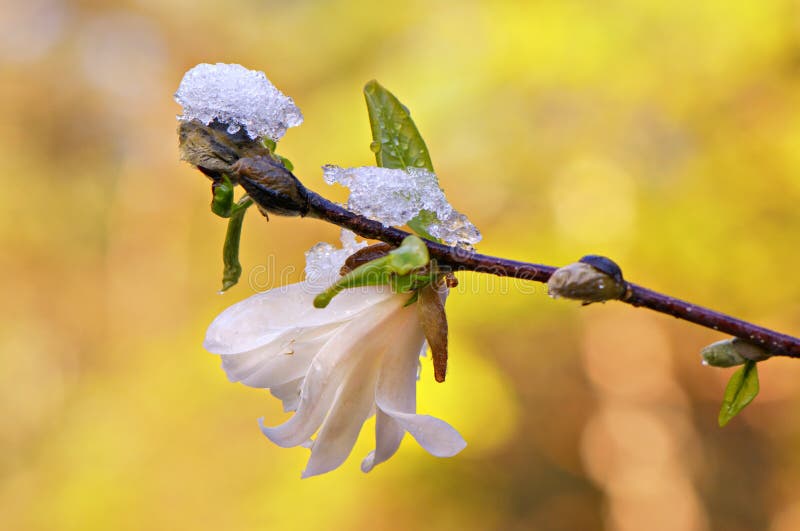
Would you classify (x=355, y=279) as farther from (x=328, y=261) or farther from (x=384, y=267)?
(x=328, y=261)

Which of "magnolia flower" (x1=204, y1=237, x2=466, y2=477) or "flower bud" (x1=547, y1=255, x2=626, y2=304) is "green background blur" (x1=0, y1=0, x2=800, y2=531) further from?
"flower bud" (x1=547, y1=255, x2=626, y2=304)

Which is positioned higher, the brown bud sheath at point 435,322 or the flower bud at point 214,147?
the flower bud at point 214,147

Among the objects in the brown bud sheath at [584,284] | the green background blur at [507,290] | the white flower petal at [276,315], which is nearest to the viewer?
the brown bud sheath at [584,284]

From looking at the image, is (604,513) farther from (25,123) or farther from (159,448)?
(25,123)

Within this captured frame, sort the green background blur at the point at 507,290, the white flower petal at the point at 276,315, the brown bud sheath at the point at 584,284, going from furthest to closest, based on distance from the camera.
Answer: the green background blur at the point at 507,290
the white flower petal at the point at 276,315
the brown bud sheath at the point at 584,284

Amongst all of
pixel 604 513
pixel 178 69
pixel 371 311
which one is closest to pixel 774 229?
pixel 604 513

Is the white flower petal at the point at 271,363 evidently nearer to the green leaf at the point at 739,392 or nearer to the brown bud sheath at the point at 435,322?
the brown bud sheath at the point at 435,322

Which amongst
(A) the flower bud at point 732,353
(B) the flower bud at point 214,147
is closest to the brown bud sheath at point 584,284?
(A) the flower bud at point 732,353
